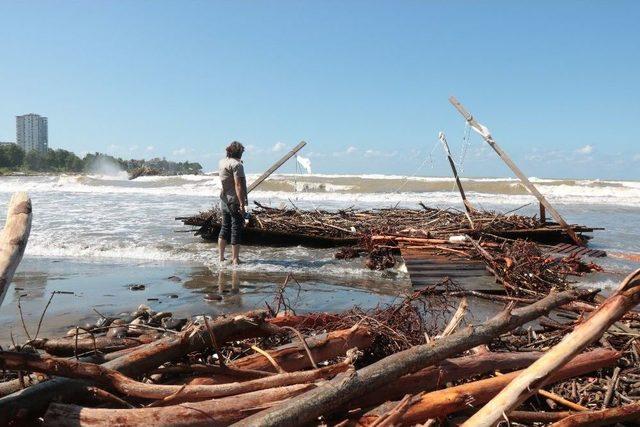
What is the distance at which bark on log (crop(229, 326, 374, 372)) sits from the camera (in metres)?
2.83

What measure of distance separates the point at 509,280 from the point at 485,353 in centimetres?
439

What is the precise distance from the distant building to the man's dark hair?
15905 cm

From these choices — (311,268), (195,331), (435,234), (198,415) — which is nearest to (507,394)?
(198,415)

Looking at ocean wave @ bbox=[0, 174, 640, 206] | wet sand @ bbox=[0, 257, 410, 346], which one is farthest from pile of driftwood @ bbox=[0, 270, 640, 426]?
ocean wave @ bbox=[0, 174, 640, 206]

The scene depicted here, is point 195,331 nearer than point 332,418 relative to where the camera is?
No

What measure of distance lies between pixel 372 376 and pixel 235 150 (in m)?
7.57

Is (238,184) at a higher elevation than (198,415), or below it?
higher

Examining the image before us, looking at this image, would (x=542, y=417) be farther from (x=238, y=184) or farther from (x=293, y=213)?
(x=293, y=213)

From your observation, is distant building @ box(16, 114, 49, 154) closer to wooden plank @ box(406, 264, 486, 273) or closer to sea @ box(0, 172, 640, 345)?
sea @ box(0, 172, 640, 345)

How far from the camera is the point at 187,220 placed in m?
12.0

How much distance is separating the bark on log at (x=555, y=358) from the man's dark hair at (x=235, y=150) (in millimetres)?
7696

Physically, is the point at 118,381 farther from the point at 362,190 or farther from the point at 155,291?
the point at 362,190

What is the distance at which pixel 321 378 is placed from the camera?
2.59m

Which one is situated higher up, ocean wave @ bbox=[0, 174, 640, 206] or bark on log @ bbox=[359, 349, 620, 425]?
ocean wave @ bbox=[0, 174, 640, 206]
